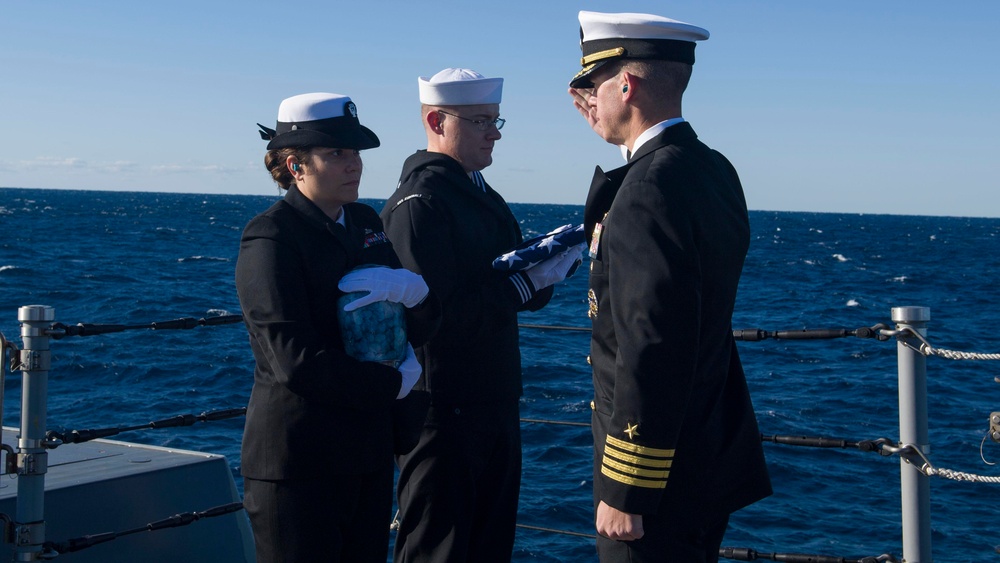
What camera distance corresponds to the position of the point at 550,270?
337 centimetres

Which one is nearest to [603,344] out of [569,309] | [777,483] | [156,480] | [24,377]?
[24,377]

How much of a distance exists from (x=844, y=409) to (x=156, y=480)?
1456cm

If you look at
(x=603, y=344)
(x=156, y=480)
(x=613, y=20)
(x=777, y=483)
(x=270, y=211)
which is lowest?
(x=777, y=483)

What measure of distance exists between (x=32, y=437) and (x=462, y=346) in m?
1.38

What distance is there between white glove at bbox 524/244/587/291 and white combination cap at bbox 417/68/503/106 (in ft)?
1.94

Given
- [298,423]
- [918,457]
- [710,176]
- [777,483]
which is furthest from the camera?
[777,483]

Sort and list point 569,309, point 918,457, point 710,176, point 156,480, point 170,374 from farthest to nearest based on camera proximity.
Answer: point 569,309
point 170,374
point 156,480
point 918,457
point 710,176

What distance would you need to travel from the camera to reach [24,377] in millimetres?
3211

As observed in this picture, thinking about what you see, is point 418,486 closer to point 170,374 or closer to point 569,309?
point 170,374

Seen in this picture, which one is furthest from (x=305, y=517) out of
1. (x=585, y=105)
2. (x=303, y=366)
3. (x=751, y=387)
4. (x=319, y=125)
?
(x=751, y=387)

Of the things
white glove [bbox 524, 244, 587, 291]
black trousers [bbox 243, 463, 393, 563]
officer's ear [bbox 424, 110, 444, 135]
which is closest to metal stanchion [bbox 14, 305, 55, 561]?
black trousers [bbox 243, 463, 393, 563]

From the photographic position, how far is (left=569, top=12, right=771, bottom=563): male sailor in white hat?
7.43 feet

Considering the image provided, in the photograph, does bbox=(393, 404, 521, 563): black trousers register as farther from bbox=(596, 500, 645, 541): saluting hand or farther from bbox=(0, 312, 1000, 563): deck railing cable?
bbox=(596, 500, 645, 541): saluting hand

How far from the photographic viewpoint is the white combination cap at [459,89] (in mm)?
3506
